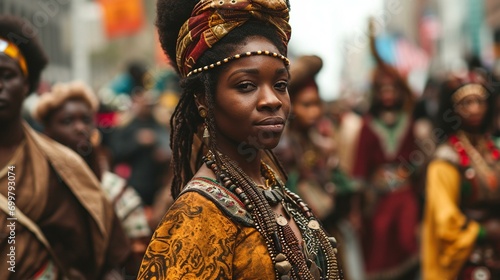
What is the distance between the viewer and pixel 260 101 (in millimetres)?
3223

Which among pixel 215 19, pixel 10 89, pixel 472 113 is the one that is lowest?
pixel 472 113

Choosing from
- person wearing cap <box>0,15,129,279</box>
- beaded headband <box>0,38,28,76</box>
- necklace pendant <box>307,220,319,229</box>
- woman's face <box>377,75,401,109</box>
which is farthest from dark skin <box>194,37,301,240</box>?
woman's face <box>377,75,401,109</box>

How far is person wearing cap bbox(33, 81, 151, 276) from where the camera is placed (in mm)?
6625

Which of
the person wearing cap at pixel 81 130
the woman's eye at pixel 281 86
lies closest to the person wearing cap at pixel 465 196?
the person wearing cap at pixel 81 130

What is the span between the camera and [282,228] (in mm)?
3279

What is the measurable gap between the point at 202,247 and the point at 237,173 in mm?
406

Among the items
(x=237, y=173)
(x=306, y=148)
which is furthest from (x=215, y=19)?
(x=306, y=148)

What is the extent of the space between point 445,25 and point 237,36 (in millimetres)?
50639

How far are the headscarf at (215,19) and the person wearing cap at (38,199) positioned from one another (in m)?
1.78

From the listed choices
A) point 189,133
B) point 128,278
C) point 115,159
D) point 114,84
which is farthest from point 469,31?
point 189,133

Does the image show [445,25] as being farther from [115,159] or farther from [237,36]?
[237,36]

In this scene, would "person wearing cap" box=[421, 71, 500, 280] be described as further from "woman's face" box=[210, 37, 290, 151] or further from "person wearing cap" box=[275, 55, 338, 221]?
"woman's face" box=[210, 37, 290, 151]

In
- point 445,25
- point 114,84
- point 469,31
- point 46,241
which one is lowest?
point 445,25

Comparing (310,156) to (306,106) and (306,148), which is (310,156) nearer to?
(306,148)
